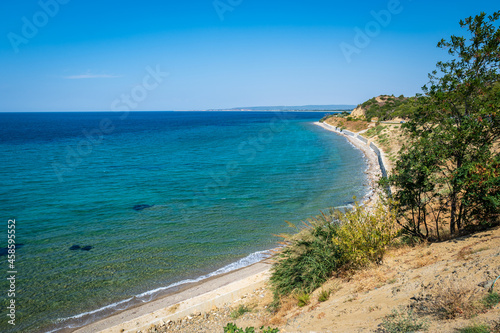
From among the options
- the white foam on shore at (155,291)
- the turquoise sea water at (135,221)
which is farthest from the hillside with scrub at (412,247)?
the turquoise sea water at (135,221)

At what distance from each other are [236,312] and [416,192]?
625 cm

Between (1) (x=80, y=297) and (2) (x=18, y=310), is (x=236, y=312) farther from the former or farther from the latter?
(2) (x=18, y=310)

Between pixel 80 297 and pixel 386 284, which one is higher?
pixel 386 284

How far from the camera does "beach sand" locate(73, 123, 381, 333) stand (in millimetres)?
8758

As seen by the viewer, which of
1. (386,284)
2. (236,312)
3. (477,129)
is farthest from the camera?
(236,312)

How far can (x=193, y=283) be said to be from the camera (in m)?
11.1

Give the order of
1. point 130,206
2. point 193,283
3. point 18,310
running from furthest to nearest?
point 130,206 → point 193,283 → point 18,310

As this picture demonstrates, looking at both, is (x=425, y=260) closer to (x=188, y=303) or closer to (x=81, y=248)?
(x=188, y=303)

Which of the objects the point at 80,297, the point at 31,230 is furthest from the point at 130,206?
the point at 80,297

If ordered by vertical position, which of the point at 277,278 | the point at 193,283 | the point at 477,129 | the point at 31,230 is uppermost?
the point at 477,129

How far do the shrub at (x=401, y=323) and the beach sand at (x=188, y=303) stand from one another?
4950 mm

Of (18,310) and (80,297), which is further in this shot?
(80,297)

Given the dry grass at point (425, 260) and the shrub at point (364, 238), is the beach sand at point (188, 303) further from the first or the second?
the dry grass at point (425, 260)

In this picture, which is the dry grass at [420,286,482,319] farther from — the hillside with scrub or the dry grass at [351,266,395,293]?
the dry grass at [351,266,395,293]
